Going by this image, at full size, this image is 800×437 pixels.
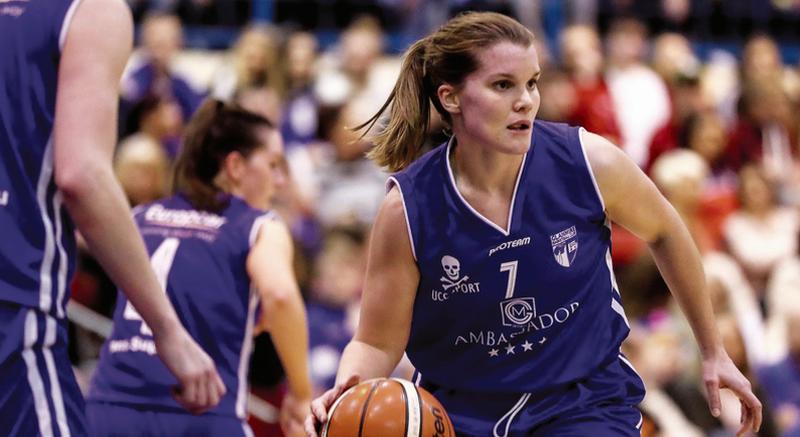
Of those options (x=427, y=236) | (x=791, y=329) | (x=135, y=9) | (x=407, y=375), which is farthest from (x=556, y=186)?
(x=135, y=9)

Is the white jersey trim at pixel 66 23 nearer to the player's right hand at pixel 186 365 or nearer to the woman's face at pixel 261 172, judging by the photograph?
the player's right hand at pixel 186 365

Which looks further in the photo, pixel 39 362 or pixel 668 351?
pixel 668 351

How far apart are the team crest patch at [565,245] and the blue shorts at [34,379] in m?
1.48

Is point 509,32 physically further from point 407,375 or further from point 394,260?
point 407,375

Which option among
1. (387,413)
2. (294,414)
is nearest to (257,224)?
(294,414)

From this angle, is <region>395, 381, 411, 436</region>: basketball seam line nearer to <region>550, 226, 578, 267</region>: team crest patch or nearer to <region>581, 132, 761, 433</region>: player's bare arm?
<region>550, 226, 578, 267</region>: team crest patch

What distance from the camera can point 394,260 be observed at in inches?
154

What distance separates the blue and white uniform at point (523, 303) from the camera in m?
3.87

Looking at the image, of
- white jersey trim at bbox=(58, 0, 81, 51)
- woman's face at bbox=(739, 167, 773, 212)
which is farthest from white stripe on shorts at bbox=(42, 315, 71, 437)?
woman's face at bbox=(739, 167, 773, 212)

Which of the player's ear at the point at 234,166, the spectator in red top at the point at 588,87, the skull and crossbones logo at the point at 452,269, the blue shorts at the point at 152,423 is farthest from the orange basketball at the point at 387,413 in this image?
the spectator in red top at the point at 588,87

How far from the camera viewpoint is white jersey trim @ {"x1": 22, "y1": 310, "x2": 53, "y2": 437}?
3053mm

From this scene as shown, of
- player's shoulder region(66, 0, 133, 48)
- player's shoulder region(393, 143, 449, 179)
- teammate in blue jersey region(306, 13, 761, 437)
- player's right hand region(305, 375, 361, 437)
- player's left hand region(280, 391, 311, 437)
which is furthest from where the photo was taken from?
player's left hand region(280, 391, 311, 437)

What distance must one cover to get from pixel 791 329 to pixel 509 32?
4955 millimetres

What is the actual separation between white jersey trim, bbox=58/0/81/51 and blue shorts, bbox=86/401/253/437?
6.67 feet
